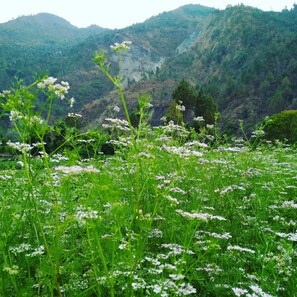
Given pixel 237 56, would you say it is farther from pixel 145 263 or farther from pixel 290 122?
pixel 145 263

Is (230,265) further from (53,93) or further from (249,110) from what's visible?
(249,110)

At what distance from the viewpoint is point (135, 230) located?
524 cm

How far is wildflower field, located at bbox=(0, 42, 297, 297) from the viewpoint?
11.7ft

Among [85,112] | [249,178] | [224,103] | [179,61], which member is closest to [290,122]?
[249,178]

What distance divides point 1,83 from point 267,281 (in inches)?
7873

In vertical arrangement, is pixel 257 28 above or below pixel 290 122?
above

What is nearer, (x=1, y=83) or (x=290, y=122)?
(x=290, y=122)

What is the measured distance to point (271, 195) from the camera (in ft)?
23.4

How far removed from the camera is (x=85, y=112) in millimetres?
165500

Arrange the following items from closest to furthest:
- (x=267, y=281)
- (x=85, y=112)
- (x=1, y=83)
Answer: (x=267, y=281), (x=85, y=112), (x=1, y=83)

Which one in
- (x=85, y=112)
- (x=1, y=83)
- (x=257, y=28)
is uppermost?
(x=257, y=28)

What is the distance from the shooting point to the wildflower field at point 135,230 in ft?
11.7

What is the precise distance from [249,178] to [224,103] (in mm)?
107908

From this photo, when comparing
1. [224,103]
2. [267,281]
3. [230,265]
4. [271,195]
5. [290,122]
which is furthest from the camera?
[224,103]
